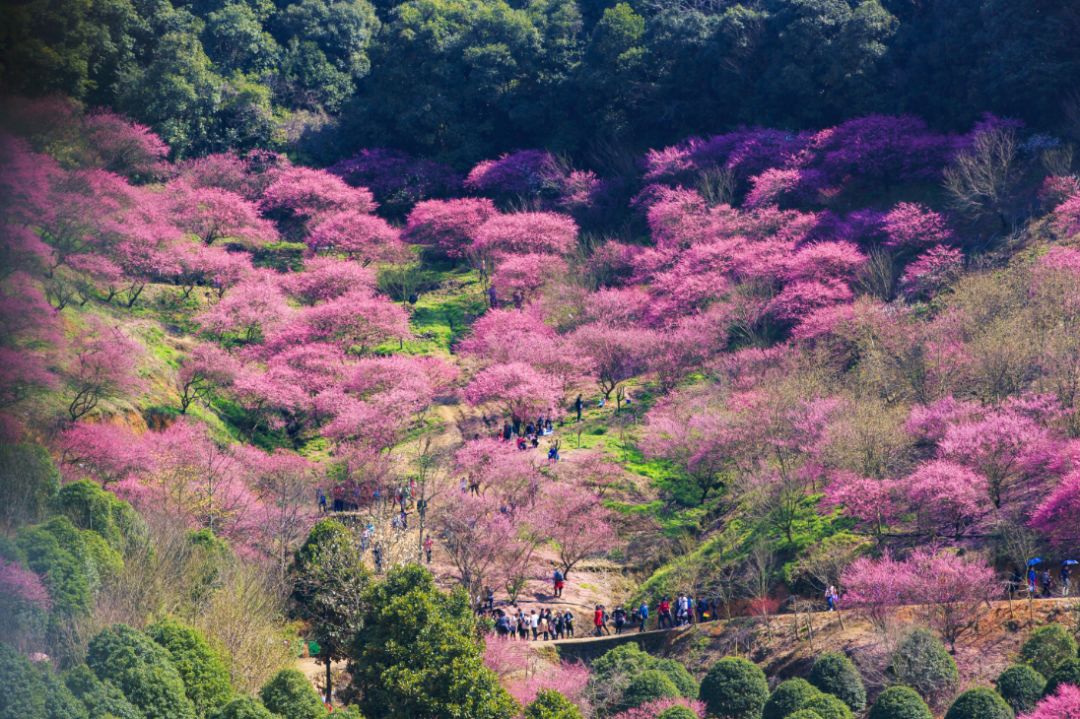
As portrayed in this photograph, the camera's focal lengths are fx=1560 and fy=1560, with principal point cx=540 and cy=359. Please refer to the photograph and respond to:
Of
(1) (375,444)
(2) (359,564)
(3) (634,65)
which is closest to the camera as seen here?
(2) (359,564)

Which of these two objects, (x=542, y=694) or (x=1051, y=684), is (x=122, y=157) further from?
(x=1051, y=684)

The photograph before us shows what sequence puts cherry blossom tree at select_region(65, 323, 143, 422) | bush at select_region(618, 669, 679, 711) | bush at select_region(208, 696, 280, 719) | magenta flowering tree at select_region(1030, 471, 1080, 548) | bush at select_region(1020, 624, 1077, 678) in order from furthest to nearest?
1. cherry blossom tree at select_region(65, 323, 143, 422)
2. magenta flowering tree at select_region(1030, 471, 1080, 548)
3. bush at select_region(618, 669, 679, 711)
4. bush at select_region(1020, 624, 1077, 678)
5. bush at select_region(208, 696, 280, 719)

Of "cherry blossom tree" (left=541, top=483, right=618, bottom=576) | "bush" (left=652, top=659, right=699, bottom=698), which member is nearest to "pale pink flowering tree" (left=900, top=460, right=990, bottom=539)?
"bush" (left=652, top=659, right=699, bottom=698)

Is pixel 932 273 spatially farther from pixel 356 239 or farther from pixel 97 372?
pixel 97 372

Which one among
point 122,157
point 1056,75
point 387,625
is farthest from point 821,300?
point 122,157

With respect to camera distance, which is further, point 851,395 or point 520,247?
point 520,247

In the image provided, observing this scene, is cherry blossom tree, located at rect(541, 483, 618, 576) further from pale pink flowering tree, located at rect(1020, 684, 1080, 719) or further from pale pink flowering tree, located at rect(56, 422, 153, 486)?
pale pink flowering tree, located at rect(1020, 684, 1080, 719)

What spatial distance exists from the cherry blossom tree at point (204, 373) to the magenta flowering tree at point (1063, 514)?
86.9 ft

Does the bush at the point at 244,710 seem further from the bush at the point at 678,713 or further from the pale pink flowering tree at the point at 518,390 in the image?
the pale pink flowering tree at the point at 518,390

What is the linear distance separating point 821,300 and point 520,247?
1408 centimetres

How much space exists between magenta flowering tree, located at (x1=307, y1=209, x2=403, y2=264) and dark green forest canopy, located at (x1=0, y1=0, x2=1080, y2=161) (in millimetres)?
9020

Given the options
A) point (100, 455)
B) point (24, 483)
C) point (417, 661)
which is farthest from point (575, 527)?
point (24, 483)

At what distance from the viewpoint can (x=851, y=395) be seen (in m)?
45.5

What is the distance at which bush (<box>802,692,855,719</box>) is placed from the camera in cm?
3036
